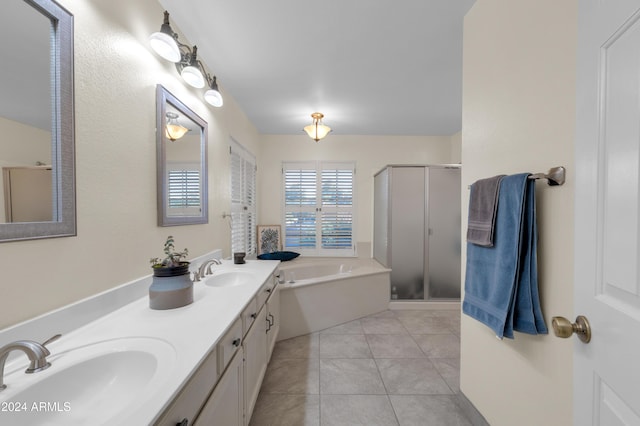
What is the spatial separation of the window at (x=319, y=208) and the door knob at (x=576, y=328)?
11.2ft

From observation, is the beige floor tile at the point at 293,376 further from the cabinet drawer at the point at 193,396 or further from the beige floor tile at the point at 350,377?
the cabinet drawer at the point at 193,396

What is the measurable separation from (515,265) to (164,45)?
6.55ft

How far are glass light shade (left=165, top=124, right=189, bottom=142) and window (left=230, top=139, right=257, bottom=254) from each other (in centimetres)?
97

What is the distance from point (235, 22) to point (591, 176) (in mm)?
1963

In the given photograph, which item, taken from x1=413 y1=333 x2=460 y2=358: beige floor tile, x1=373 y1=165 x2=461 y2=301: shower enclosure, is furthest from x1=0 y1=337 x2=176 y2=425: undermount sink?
x1=373 y1=165 x2=461 y2=301: shower enclosure

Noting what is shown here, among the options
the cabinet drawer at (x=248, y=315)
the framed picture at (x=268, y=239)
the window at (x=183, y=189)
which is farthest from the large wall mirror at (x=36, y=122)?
the framed picture at (x=268, y=239)

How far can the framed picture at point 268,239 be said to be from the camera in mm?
3785

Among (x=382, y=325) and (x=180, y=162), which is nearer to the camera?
(x=180, y=162)

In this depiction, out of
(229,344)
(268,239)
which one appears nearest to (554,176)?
(229,344)

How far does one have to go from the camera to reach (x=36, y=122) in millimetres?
810

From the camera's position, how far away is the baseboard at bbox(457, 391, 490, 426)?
1.41 m

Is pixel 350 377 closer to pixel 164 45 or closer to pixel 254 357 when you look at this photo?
pixel 254 357

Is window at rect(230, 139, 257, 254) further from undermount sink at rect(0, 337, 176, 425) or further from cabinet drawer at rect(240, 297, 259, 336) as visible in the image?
undermount sink at rect(0, 337, 176, 425)

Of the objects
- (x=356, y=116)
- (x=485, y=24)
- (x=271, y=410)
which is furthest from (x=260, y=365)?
(x=356, y=116)
